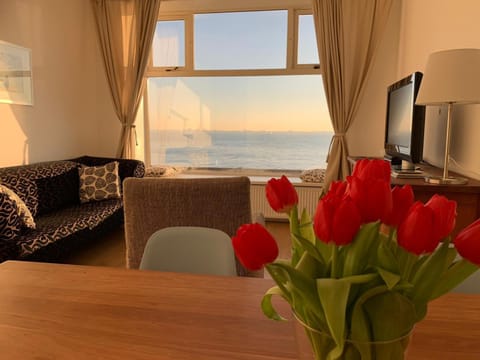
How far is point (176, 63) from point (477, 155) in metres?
A: 3.87

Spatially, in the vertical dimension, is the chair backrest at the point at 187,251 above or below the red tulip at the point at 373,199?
below

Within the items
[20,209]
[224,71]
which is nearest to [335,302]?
[20,209]

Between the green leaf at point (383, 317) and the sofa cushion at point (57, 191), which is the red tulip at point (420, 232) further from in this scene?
the sofa cushion at point (57, 191)

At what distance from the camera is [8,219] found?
254 cm

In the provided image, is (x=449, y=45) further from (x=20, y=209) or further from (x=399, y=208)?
(x=20, y=209)

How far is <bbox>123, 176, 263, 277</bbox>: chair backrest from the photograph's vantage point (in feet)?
6.55

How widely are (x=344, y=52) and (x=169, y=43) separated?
2.31m

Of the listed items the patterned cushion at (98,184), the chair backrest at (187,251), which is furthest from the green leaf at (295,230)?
the patterned cushion at (98,184)

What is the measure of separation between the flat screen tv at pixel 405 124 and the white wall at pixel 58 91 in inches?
137

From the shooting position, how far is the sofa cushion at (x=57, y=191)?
3.46 meters

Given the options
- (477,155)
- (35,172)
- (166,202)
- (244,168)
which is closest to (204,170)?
(244,168)

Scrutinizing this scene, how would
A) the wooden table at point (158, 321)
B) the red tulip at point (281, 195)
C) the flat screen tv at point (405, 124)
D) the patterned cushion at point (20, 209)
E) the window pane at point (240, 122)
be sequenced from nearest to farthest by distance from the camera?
the red tulip at point (281, 195)
the wooden table at point (158, 321)
the flat screen tv at point (405, 124)
the patterned cushion at point (20, 209)
the window pane at point (240, 122)

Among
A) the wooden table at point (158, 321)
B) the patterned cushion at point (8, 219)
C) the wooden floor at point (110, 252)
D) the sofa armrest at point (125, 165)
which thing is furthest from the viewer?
the sofa armrest at point (125, 165)

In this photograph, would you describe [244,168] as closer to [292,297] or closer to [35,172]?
[35,172]
